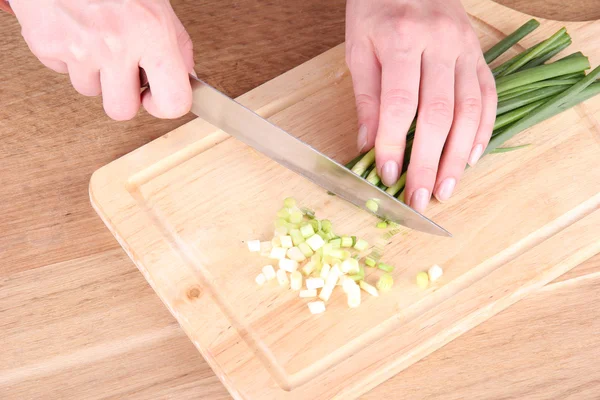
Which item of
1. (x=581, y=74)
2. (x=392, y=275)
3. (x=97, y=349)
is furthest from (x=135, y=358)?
(x=581, y=74)

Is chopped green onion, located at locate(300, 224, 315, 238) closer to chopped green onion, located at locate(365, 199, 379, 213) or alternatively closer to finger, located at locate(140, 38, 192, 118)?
chopped green onion, located at locate(365, 199, 379, 213)

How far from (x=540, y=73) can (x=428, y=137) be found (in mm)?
420

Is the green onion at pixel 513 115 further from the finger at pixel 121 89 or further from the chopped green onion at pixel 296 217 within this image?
the finger at pixel 121 89

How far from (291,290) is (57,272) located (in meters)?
0.64

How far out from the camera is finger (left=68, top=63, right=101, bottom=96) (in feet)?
5.32

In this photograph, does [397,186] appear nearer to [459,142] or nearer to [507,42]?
[459,142]

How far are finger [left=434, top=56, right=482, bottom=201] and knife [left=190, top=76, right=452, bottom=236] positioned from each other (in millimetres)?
151

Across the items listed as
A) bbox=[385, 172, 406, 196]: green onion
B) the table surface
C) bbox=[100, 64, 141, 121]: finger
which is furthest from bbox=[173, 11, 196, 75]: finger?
bbox=[385, 172, 406, 196]: green onion

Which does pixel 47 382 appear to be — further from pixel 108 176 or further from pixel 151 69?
pixel 151 69

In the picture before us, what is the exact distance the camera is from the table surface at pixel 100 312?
1.65 m

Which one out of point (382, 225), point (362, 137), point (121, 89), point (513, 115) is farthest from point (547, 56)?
point (121, 89)

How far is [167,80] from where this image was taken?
1.57 metres

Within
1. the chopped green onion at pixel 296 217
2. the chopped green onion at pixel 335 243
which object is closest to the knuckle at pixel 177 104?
Result: the chopped green onion at pixel 296 217

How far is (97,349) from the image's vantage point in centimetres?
171
